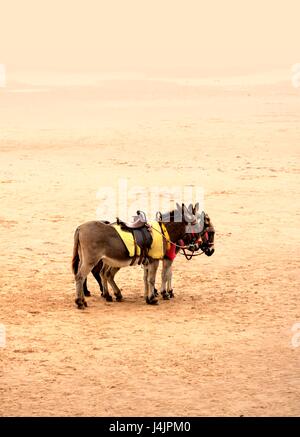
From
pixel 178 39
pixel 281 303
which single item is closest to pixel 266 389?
pixel 281 303

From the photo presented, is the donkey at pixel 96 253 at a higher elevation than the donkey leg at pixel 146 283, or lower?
higher

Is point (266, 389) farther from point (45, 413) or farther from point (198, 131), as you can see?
point (198, 131)

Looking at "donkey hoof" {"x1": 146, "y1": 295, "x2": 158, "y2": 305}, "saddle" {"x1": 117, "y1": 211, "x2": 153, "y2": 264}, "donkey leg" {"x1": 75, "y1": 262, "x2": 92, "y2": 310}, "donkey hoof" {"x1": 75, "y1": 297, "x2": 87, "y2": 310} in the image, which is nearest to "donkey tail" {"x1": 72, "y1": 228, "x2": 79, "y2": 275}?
"donkey leg" {"x1": 75, "y1": 262, "x2": 92, "y2": 310}

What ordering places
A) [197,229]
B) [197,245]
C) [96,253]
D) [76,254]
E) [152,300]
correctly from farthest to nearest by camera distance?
1. [197,245]
2. [197,229]
3. [152,300]
4. [76,254]
5. [96,253]

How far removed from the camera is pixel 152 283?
1359 centimetres

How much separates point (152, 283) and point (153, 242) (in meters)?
0.60

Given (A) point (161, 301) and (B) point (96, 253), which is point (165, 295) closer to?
(A) point (161, 301)

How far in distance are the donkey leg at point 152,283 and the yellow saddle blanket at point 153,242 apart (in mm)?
142

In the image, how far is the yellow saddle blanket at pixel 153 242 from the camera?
13.4 metres

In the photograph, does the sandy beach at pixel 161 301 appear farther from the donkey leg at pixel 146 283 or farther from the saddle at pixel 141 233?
the saddle at pixel 141 233

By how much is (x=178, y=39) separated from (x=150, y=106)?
7880 cm

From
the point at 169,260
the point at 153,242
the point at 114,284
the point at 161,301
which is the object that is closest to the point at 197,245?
the point at 169,260

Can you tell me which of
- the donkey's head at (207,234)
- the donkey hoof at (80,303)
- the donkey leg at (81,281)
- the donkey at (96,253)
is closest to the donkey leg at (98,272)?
the donkey at (96,253)

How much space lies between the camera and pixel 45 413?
31.2ft
